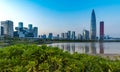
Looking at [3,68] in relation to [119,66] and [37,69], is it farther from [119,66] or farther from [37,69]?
[119,66]

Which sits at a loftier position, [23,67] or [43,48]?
[43,48]

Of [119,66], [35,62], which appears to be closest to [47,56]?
[35,62]

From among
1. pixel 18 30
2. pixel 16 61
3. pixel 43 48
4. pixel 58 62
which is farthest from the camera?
pixel 18 30

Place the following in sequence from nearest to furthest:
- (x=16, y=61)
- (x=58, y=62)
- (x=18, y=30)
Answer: (x=58, y=62), (x=16, y=61), (x=18, y=30)

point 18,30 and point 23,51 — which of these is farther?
point 18,30

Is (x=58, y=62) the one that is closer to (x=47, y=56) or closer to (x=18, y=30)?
(x=47, y=56)

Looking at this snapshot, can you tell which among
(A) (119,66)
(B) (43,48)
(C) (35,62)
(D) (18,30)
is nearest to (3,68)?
(C) (35,62)
